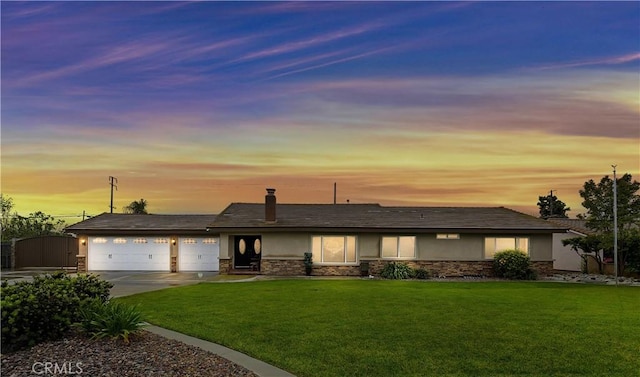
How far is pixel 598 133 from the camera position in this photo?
22.0 m

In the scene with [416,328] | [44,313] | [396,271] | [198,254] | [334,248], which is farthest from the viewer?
[198,254]

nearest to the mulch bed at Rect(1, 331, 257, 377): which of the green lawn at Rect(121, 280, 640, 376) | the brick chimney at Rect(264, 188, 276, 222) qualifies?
the green lawn at Rect(121, 280, 640, 376)

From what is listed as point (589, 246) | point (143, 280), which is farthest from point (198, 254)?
point (589, 246)

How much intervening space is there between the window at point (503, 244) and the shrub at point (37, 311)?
22374mm

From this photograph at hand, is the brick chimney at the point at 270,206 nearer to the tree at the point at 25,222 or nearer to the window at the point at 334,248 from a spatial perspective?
the window at the point at 334,248

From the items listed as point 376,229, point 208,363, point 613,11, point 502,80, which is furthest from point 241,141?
point 208,363

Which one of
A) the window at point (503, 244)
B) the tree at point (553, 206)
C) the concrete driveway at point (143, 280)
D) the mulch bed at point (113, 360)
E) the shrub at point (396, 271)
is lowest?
the concrete driveway at point (143, 280)

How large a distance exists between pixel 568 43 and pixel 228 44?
10.9 m

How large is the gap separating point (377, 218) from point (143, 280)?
12.6 meters

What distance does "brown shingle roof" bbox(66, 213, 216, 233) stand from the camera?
30.4 meters

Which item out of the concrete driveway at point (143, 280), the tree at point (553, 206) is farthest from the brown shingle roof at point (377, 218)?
the tree at point (553, 206)

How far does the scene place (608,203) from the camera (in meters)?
27.3

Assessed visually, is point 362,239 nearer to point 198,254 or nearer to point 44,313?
point 198,254

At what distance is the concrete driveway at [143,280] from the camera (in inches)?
801
